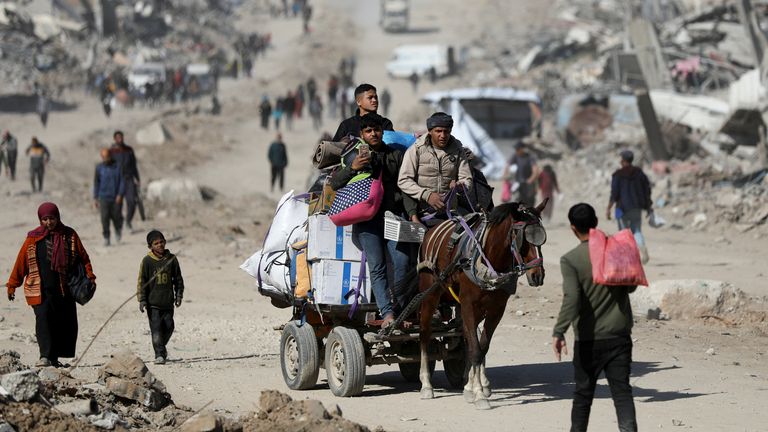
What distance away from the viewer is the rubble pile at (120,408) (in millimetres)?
8352

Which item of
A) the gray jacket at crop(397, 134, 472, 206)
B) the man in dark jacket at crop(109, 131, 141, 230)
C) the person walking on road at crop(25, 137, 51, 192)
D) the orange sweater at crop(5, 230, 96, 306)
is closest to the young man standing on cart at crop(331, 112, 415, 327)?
the gray jacket at crop(397, 134, 472, 206)

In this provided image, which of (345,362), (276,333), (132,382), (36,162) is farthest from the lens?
(36,162)

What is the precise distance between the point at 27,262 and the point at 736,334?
780 cm

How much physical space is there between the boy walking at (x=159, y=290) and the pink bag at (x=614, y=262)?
18.7ft

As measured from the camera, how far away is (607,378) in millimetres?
8070

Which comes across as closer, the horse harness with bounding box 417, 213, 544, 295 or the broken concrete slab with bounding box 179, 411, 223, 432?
the broken concrete slab with bounding box 179, 411, 223, 432

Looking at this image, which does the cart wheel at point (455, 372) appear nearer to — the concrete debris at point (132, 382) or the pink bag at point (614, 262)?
the concrete debris at point (132, 382)

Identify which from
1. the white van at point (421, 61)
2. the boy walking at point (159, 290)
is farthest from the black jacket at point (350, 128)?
the white van at point (421, 61)

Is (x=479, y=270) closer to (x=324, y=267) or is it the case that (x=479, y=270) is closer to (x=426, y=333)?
(x=426, y=333)

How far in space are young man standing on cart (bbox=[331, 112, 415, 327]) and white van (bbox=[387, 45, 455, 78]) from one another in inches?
1995

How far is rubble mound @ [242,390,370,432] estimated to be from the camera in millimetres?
8352

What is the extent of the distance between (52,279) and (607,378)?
5414 millimetres

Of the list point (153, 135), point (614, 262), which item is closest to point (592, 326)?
point (614, 262)

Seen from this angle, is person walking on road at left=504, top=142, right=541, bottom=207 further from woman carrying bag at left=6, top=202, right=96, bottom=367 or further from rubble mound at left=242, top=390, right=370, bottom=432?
rubble mound at left=242, top=390, right=370, bottom=432
